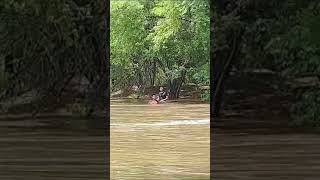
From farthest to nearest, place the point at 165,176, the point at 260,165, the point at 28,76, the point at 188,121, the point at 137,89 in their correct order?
the point at 137,89, the point at 188,121, the point at 165,176, the point at 28,76, the point at 260,165

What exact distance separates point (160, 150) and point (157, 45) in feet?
35.2

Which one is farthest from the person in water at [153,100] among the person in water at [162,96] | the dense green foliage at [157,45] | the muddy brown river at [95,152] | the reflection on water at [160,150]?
the muddy brown river at [95,152]

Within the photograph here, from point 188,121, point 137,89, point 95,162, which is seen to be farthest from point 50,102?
point 137,89

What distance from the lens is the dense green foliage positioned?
16375 mm

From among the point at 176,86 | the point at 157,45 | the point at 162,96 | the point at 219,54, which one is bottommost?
the point at 162,96

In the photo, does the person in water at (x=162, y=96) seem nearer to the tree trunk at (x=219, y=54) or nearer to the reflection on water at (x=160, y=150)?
the reflection on water at (x=160, y=150)

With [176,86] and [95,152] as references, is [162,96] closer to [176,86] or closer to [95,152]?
[176,86]

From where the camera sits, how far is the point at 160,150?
242 inches

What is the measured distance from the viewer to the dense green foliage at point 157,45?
53.7ft

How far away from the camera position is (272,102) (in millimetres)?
2854

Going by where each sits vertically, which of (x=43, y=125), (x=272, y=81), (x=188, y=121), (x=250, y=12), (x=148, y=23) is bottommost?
(x=188, y=121)

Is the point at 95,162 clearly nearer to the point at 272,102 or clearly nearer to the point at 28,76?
the point at 28,76

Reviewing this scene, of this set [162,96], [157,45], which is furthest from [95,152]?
[162,96]

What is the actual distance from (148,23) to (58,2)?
14.5 meters
